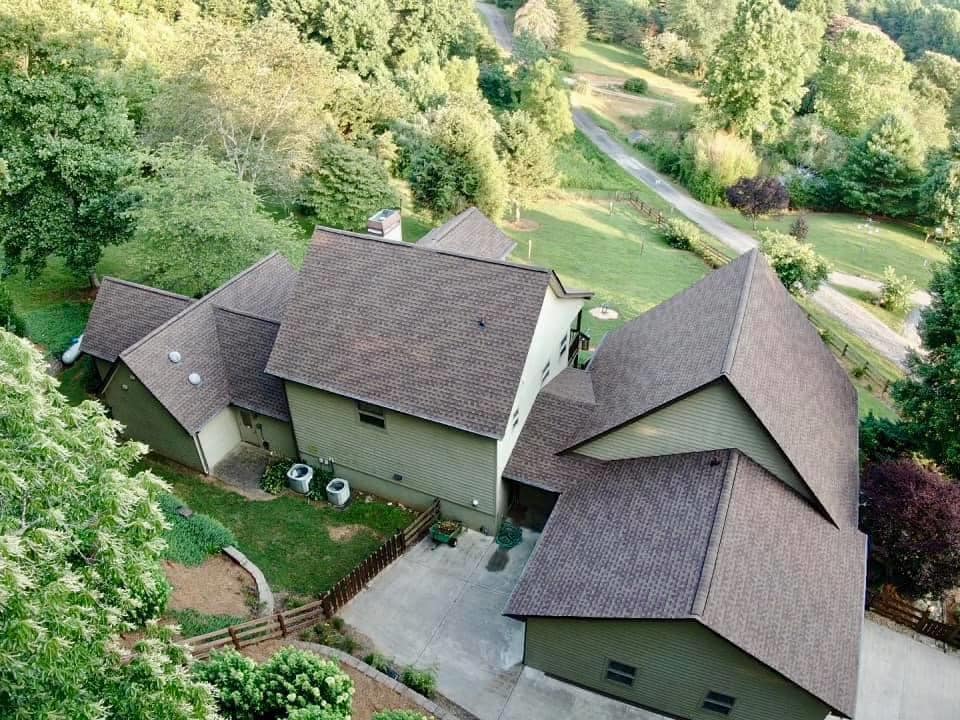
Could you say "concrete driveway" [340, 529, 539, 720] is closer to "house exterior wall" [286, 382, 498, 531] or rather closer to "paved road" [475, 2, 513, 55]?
"house exterior wall" [286, 382, 498, 531]

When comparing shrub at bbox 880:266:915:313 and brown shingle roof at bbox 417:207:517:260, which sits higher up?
brown shingle roof at bbox 417:207:517:260

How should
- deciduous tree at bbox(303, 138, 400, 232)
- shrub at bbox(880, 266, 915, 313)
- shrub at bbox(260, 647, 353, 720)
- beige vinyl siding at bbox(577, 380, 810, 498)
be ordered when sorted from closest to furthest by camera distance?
shrub at bbox(260, 647, 353, 720)
beige vinyl siding at bbox(577, 380, 810, 498)
deciduous tree at bbox(303, 138, 400, 232)
shrub at bbox(880, 266, 915, 313)

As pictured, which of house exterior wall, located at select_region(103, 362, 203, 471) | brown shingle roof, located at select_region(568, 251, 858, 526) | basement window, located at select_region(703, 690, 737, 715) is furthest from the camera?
house exterior wall, located at select_region(103, 362, 203, 471)

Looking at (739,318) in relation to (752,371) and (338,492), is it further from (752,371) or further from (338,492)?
(338,492)

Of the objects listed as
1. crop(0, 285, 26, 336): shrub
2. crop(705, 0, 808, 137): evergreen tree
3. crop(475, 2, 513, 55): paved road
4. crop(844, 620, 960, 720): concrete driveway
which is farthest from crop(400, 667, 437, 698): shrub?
crop(475, 2, 513, 55): paved road

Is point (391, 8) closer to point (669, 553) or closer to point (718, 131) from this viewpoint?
point (718, 131)

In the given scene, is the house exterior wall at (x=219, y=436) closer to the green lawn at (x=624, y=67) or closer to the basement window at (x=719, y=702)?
the basement window at (x=719, y=702)

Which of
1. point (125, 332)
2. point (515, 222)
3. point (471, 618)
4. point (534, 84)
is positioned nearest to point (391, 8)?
point (534, 84)
